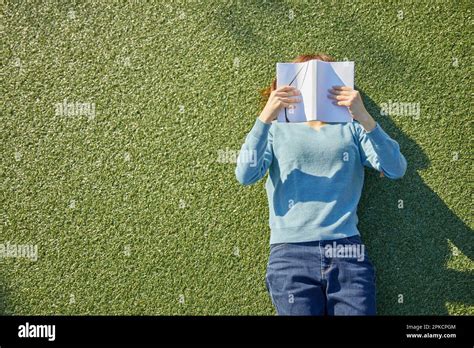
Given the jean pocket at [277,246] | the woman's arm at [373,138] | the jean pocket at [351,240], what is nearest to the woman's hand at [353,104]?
the woman's arm at [373,138]

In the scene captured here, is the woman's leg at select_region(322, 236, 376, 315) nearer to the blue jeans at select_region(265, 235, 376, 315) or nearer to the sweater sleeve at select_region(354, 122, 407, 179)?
the blue jeans at select_region(265, 235, 376, 315)

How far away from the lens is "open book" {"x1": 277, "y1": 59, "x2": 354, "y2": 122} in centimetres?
177

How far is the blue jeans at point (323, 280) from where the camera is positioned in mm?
1759

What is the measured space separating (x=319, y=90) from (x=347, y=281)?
2.12 feet

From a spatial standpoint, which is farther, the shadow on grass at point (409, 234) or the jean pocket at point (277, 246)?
the shadow on grass at point (409, 234)

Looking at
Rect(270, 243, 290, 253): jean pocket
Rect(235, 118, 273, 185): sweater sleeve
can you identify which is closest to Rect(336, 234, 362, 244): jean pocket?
Rect(270, 243, 290, 253): jean pocket

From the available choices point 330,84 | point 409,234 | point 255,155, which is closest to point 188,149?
point 255,155

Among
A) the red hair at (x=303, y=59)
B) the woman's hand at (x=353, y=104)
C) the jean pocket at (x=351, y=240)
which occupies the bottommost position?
the jean pocket at (x=351, y=240)

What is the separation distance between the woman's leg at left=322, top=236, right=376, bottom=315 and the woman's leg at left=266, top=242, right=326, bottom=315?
0.10ft

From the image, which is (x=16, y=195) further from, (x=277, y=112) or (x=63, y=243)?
(x=277, y=112)

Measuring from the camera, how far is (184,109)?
2.08 meters
